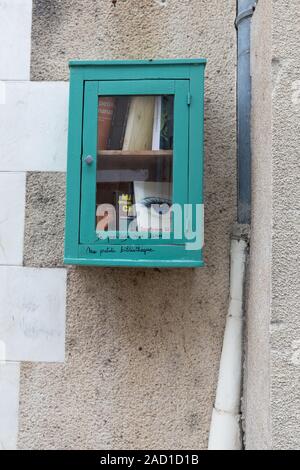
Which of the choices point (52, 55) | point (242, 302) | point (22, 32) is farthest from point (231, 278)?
point (22, 32)

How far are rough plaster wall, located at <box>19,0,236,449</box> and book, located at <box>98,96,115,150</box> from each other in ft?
1.15

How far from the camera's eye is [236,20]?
5.88 ft

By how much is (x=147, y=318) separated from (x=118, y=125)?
0.84 m

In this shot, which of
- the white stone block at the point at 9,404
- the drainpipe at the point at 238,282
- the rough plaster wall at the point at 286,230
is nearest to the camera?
the rough plaster wall at the point at 286,230

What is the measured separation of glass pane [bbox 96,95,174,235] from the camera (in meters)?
1.59

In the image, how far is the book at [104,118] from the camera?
62.7 inches

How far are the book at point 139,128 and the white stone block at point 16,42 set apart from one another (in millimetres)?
607

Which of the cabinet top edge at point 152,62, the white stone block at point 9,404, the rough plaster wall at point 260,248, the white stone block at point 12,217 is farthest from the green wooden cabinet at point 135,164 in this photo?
the white stone block at point 9,404

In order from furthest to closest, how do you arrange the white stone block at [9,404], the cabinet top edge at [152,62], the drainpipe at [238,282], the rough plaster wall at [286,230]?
the white stone block at [9,404] → the drainpipe at [238,282] → the cabinet top edge at [152,62] → the rough plaster wall at [286,230]

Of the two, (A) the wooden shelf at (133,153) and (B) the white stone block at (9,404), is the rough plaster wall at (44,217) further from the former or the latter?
(B) the white stone block at (9,404)

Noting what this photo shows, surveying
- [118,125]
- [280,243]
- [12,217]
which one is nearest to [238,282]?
[280,243]

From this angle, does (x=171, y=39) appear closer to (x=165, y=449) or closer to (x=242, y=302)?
(x=242, y=302)

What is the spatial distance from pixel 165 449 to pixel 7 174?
1417mm

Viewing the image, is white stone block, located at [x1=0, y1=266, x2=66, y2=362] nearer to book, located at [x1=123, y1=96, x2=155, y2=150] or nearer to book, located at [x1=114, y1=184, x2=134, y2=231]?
book, located at [x1=114, y1=184, x2=134, y2=231]
